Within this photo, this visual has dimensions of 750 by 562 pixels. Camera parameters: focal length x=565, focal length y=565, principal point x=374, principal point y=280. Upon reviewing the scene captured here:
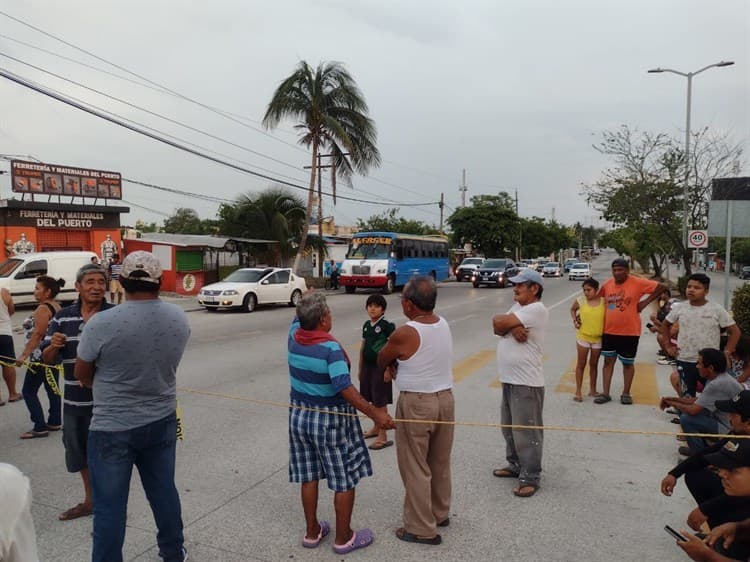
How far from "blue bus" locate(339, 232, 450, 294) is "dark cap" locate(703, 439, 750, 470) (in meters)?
23.4

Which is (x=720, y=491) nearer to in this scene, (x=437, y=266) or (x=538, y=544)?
(x=538, y=544)

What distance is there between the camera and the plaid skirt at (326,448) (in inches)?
131

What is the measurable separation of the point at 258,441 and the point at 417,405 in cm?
252

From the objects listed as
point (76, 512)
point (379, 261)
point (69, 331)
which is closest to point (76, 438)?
point (76, 512)

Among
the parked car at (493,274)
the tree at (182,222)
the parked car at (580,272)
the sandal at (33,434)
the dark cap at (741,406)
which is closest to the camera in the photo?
the dark cap at (741,406)

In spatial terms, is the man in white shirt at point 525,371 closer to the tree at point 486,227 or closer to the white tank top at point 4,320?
the white tank top at point 4,320

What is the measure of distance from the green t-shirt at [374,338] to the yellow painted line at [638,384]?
3.58 meters

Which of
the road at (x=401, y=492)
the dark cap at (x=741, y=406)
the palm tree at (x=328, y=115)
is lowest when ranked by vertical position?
the road at (x=401, y=492)

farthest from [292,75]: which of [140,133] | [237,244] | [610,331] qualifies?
[610,331]

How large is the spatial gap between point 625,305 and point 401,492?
158 inches

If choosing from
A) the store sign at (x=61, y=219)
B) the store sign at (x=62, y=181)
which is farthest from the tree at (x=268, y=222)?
the store sign at (x=62, y=181)

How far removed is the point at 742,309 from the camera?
9.54 m

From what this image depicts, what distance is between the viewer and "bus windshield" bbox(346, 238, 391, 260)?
2731 centimetres

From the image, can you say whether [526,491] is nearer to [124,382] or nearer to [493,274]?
[124,382]
